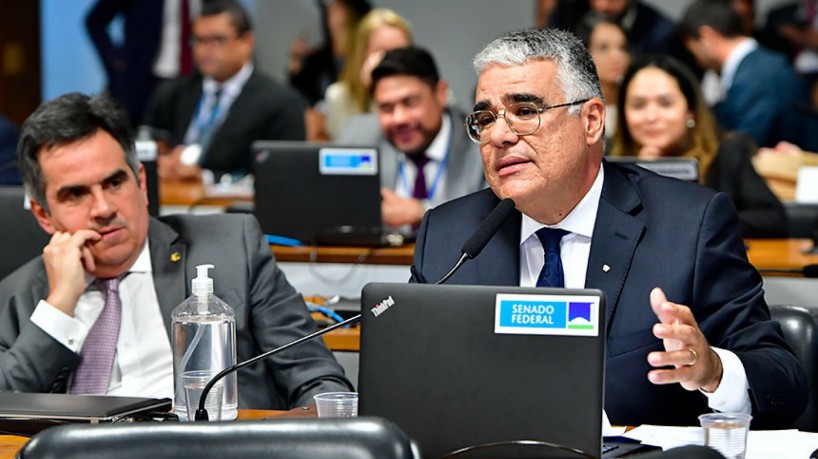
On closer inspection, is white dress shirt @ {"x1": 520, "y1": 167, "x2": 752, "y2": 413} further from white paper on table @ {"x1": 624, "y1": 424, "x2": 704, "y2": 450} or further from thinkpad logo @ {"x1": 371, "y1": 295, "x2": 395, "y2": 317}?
thinkpad logo @ {"x1": 371, "y1": 295, "x2": 395, "y2": 317}

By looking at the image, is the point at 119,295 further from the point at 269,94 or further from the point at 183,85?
the point at 183,85

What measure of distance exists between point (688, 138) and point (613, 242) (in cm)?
264

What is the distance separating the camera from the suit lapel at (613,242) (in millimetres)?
2355

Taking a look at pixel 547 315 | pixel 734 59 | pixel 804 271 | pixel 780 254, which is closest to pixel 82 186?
pixel 547 315

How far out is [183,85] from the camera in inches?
285

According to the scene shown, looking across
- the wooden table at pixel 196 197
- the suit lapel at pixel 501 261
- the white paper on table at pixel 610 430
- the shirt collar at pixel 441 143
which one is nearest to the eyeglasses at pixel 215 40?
the wooden table at pixel 196 197

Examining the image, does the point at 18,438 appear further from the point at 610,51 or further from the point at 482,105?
the point at 610,51

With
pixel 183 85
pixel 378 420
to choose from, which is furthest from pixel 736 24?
pixel 378 420

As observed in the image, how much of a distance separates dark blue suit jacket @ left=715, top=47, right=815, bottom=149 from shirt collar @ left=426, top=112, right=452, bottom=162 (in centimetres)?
243

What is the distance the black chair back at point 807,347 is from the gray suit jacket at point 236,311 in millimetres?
891

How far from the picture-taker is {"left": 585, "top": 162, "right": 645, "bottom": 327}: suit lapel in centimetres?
236

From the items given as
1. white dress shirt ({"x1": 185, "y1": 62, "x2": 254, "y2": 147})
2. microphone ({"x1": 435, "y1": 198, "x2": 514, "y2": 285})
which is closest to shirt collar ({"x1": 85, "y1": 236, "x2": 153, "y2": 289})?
microphone ({"x1": 435, "y1": 198, "x2": 514, "y2": 285})

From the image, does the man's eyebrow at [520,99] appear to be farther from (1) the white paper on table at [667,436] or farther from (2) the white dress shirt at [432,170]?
(2) the white dress shirt at [432,170]

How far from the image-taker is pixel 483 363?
67.7 inches
